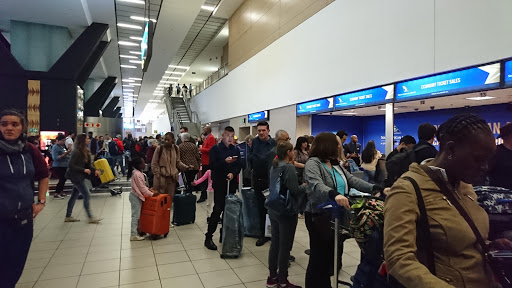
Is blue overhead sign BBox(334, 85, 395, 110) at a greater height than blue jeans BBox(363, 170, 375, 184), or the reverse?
blue overhead sign BBox(334, 85, 395, 110)

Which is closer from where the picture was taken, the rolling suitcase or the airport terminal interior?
the airport terminal interior

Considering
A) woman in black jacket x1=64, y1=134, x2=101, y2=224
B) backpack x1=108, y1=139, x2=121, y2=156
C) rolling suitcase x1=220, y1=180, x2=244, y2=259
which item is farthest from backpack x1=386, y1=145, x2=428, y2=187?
backpack x1=108, y1=139, x2=121, y2=156

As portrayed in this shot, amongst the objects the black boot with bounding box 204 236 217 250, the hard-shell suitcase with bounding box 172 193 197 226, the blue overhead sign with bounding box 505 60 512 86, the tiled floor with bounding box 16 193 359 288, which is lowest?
the tiled floor with bounding box 16 193 359 288

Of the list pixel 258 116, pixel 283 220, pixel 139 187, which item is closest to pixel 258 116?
pixel 258 116

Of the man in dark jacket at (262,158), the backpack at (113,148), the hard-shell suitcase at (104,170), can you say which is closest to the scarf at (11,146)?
the man in dark jacket at (262,158)

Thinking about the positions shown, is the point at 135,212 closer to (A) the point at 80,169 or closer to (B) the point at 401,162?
(A) the point at 80,169

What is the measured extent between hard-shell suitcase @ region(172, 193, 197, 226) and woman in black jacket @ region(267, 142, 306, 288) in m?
2.79

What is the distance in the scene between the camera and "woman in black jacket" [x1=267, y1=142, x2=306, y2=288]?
2932 millimetres

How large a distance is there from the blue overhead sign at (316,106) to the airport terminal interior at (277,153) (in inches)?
1.9

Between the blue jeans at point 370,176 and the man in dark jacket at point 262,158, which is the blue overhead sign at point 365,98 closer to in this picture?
the blue jeans at point 370,176

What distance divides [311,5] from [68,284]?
7.73 m

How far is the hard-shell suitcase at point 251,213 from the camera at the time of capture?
15.8 ft

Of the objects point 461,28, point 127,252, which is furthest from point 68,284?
point 461,28

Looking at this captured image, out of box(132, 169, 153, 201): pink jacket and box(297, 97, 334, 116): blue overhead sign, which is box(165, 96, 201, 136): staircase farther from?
box(132, 169, 153, 201): pink jacket
